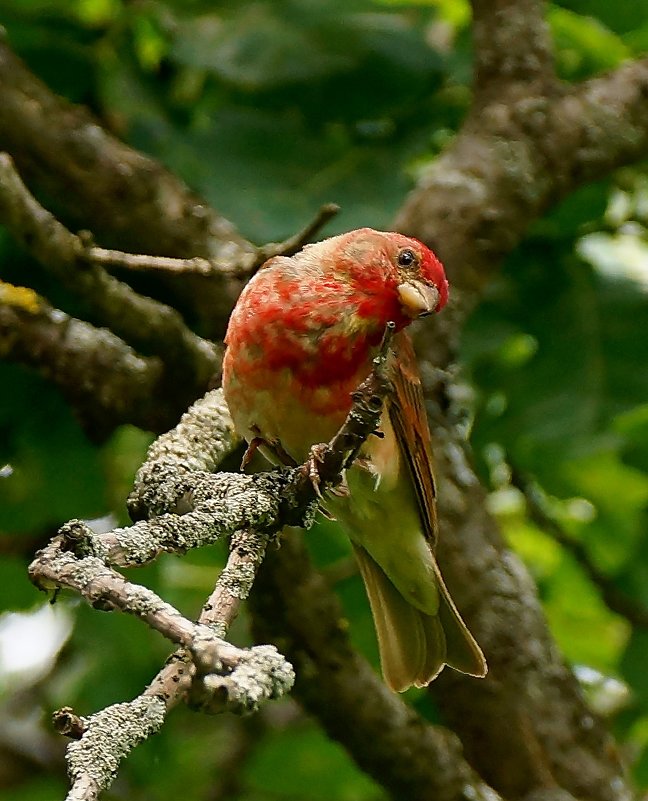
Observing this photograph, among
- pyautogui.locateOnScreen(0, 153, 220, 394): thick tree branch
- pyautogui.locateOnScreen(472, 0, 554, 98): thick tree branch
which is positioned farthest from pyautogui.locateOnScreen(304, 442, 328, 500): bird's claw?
pyautogui.locateOnScreen(472, 0, 554, 98): thick tree branch

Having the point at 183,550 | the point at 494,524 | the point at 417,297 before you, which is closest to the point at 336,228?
the point at 417,297

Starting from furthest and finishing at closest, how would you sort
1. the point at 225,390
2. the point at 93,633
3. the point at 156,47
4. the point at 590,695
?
the point at 590,695, the point at 156,47, the point at 93,633, the point at 225,390

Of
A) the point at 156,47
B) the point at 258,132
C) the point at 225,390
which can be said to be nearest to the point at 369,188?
the point at 258,132

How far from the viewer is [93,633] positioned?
319cm

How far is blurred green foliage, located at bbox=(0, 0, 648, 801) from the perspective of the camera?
10.1 ft

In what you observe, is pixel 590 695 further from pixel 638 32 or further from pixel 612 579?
pixel 638 32

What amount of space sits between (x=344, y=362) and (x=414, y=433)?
443 millimetres

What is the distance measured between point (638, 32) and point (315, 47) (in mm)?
1041

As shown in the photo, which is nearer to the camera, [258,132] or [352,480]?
[352,480]

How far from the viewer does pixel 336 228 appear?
310 cm

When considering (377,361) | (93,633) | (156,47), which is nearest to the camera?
(377,361)

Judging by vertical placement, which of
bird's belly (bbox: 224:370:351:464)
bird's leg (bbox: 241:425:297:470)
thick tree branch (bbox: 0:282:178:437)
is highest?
bird's belly (bbox: 224:370:351:464)

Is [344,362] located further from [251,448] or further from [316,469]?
[316,469]

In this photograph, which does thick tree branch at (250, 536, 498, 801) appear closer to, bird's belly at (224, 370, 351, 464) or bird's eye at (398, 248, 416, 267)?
bird's belly at (224, 370, 351, 464)
